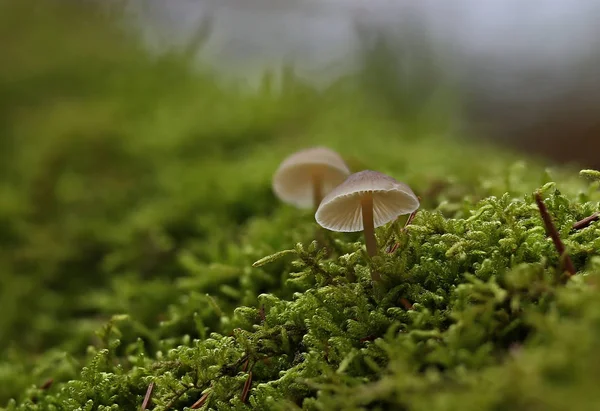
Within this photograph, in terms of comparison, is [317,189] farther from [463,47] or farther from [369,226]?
[463,47]

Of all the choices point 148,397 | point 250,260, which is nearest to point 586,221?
point 250,260

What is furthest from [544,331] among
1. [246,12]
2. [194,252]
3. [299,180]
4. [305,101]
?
[246,12]

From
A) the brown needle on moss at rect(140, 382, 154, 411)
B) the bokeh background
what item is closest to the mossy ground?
the brown needle on moss at rect(140, 382, 154, 411)

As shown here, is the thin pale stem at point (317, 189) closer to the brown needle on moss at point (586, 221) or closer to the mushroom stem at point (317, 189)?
the mushroom stem at point (317, 189)

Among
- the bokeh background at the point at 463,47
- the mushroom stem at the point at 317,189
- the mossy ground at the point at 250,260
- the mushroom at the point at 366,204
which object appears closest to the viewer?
the mossy ground at the point at 250,260

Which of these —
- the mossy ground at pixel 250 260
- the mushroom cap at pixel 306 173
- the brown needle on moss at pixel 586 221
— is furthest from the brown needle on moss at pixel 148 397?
the brown needle on moss at pixel 586 221

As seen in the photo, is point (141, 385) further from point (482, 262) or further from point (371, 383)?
point (482, 262)

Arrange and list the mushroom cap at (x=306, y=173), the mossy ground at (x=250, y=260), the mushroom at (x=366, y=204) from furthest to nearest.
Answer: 1. the mushroom cap at (x=306, y=173)
2. the mushroom at (x=366, y=204)
3. the mossy ground at (x=250, y=260)
